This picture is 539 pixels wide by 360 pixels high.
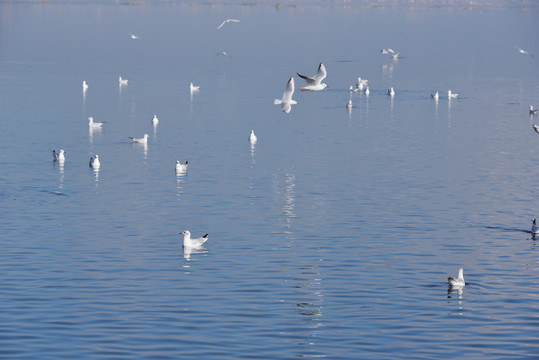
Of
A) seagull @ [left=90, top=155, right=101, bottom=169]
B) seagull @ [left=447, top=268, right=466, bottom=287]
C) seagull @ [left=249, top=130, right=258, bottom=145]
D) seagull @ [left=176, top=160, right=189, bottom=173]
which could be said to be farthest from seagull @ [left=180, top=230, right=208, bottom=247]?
seagull @ [left=249, top=130, right=258, bottom=145]

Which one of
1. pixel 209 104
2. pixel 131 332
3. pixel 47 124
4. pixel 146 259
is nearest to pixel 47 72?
pixel 209 104

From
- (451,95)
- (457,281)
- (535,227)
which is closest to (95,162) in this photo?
(535,227)

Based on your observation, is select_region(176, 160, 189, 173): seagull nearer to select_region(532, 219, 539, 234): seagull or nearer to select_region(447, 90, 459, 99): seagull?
select_region(532, 219, 539, 234): seagull

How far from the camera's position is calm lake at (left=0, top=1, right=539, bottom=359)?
2725 centimetres

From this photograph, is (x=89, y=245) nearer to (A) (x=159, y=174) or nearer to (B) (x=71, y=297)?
(B) (x=71, y=297)

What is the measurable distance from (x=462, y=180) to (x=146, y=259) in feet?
70.7

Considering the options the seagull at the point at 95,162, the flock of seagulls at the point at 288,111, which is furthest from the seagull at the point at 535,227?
the seagull at the point at 95,162

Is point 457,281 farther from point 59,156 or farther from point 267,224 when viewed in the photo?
point 59,156

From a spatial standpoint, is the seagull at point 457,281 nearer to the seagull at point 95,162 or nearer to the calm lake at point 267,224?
the calm lake at point 267,224

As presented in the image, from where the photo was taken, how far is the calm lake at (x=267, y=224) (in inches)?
1073

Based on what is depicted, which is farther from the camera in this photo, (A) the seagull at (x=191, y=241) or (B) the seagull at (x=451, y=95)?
(B) the seagull at (x=451, y=95)

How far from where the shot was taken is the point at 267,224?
40.6m

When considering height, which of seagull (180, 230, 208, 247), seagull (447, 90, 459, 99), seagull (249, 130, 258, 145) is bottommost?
seagull (180, 230, 208, 247)

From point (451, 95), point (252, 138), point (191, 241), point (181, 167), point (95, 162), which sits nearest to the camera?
point (191, 241)
